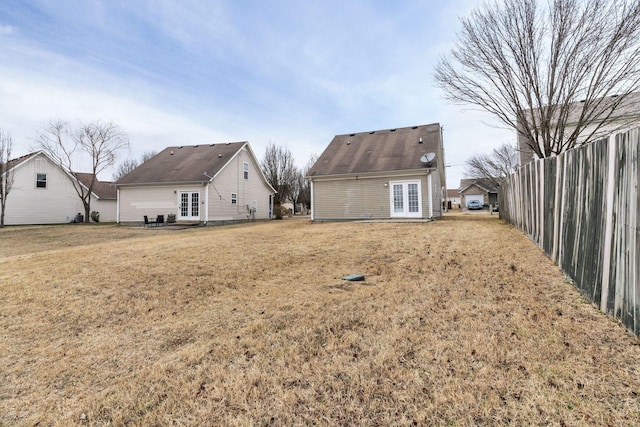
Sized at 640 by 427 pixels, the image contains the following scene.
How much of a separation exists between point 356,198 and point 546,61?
9.53 metres

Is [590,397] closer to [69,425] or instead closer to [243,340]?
[243,340]

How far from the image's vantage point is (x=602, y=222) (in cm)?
295

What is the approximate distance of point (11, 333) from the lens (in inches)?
127

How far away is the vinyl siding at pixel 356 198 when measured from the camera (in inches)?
606

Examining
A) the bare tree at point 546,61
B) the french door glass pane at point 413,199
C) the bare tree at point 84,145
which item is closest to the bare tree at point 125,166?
the bare tree at point 84,145

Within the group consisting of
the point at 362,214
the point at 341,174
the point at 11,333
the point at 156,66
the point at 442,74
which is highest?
the point at 156,66

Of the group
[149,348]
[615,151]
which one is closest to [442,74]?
[615,151]

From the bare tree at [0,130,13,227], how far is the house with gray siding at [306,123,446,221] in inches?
818

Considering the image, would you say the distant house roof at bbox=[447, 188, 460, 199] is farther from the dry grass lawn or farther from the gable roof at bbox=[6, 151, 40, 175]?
the gable roof at bbox=[6, 151, 40, 175]

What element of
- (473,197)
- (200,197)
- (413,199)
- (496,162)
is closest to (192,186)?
(200,197)

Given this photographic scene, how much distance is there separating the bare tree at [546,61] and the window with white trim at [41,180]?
27996 mm

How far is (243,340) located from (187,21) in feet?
42.4

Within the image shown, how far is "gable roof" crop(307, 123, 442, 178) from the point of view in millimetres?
15703

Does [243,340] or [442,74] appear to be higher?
[442,74]
